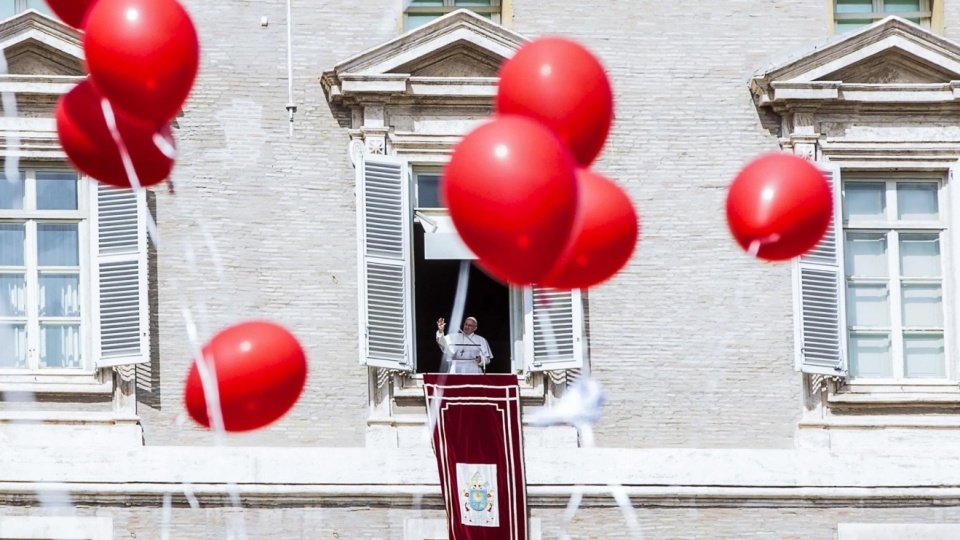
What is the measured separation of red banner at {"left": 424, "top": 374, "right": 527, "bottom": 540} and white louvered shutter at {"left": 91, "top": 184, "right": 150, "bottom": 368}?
2185 mm

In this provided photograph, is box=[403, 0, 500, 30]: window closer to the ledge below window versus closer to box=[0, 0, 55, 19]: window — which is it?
box=[0, 0, 55, 19]: window

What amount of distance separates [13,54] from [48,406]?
8.27ft

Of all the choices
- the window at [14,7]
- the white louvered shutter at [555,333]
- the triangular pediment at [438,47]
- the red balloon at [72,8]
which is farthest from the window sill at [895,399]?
the red balloon at [72,8]

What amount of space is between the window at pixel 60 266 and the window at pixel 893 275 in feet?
17.1

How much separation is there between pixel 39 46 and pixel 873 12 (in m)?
6.17

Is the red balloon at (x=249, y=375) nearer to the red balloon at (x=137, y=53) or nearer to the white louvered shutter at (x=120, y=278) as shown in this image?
the red balloon at (x=137, y=53)

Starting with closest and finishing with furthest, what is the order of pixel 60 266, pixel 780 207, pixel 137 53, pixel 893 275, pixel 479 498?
pixel 137 53 → pixel 780 207 → pixel 479 498 → pixel 60 266 → pixel 893 275

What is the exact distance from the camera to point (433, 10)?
59.9 ft

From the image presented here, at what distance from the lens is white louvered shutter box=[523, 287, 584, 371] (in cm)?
1770

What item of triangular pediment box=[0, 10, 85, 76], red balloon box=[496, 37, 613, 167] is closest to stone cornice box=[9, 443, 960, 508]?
triangular pediment box=[0, 10, 85, 76]

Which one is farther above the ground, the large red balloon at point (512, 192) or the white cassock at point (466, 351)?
the large red balloon at point (512, 192)

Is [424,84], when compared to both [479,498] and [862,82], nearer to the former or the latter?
[479,498]

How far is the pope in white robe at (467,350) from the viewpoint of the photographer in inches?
697

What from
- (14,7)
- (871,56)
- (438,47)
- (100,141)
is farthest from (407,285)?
(100,141)
